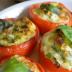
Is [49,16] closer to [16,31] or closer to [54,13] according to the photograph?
[54,13]

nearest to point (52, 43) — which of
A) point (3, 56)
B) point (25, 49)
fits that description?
point (25, 49)

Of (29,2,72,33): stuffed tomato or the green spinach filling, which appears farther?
(29,2,72,33): stuffed tomato

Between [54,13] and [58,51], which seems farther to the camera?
[54,13]

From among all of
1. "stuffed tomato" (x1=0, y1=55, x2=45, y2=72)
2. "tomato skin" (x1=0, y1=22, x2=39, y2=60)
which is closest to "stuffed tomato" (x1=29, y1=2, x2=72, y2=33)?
"tomato skin" (x1=0, y1=22, x2=39, y2=60)

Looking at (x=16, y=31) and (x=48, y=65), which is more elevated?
(x=16, y=31)

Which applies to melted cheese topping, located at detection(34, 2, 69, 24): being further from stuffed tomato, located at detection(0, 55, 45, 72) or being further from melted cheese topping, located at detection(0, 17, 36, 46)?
stuffed tomato, located at detection(0, 55, 45, 72)

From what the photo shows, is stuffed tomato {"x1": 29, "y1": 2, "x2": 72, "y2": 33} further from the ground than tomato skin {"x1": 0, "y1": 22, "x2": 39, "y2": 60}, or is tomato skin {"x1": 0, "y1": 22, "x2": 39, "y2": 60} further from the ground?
stuffed tomato {"x1": 29, "y1": 2, "x2": 72, "y2": 33}

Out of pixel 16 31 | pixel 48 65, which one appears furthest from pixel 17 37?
pixel 48 65
